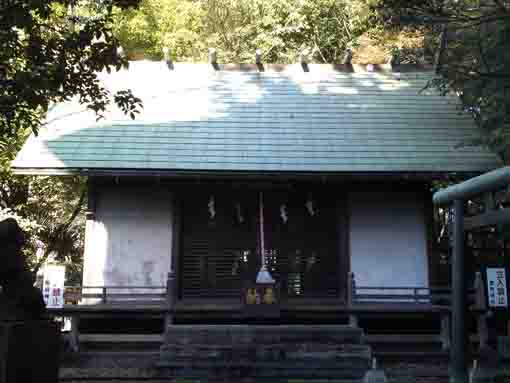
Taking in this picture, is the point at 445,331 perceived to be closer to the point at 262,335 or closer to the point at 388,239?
the point at 388,239

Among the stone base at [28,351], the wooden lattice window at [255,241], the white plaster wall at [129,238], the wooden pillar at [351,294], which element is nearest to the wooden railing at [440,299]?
the wooden pillar at [351,294]

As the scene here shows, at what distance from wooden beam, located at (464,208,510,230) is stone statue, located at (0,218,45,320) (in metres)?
4.03

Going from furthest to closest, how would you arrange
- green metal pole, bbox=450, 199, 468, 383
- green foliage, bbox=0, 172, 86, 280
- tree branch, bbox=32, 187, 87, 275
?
tree branch, bbox=32, 187, 87, 275
green foliage, bbox=0, 172, 86, 280
green metal pole, bbox=450, 199, 468, 383

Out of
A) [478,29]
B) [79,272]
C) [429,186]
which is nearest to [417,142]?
[429,186]

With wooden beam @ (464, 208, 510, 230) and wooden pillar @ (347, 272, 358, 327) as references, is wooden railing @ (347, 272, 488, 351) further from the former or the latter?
wooden beam @ (464, 208, 510, 230)

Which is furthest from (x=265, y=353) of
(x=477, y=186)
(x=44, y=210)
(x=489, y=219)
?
(x=44, y=210)

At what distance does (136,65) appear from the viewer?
15039mm

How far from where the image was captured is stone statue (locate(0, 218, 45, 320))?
17.1 ft

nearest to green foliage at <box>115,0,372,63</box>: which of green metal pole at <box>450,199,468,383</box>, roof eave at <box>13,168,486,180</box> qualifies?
roof eave at <box>13,168,486,180</box>

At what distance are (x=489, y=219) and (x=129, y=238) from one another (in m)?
8.42

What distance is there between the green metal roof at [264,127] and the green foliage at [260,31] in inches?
396

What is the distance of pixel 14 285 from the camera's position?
5273 millimetres

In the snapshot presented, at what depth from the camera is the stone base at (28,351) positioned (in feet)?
16.0

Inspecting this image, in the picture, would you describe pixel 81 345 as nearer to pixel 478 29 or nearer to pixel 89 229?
pixel 89 229
